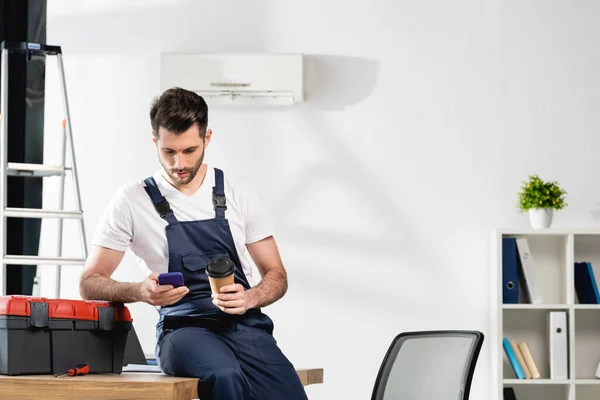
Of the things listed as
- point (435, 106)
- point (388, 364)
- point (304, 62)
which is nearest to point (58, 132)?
point (304, 62)

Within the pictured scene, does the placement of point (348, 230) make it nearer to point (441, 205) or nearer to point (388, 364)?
point (441, 205)

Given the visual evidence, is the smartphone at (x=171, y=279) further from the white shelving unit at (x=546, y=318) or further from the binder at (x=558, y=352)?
the binder at (x=558, y=352)

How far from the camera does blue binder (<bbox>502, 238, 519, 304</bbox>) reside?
445 cm

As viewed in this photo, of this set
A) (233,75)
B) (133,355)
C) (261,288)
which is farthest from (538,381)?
(133,355)

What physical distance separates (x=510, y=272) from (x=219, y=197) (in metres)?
2.24

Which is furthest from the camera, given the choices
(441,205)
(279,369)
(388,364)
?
(441,205)

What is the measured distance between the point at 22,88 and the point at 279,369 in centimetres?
289

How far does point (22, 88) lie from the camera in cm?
481

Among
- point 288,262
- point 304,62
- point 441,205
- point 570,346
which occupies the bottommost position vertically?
point 570,346

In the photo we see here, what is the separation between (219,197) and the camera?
8.66 feet

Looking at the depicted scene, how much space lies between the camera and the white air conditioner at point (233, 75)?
467 centimetres

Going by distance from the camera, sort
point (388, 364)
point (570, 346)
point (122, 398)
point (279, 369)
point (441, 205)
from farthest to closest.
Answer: point (441, 205), point (570, 346), point (388, 364), point (279, 369), point (122, 398)

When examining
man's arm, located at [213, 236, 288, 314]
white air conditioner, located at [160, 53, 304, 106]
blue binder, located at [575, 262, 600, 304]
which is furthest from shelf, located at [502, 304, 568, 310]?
man's arm, located at [213, 236, 288, 314]

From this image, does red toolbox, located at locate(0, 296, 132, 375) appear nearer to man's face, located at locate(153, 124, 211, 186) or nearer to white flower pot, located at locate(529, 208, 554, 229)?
man's face, located at locate(153, 124, 211, 186)
